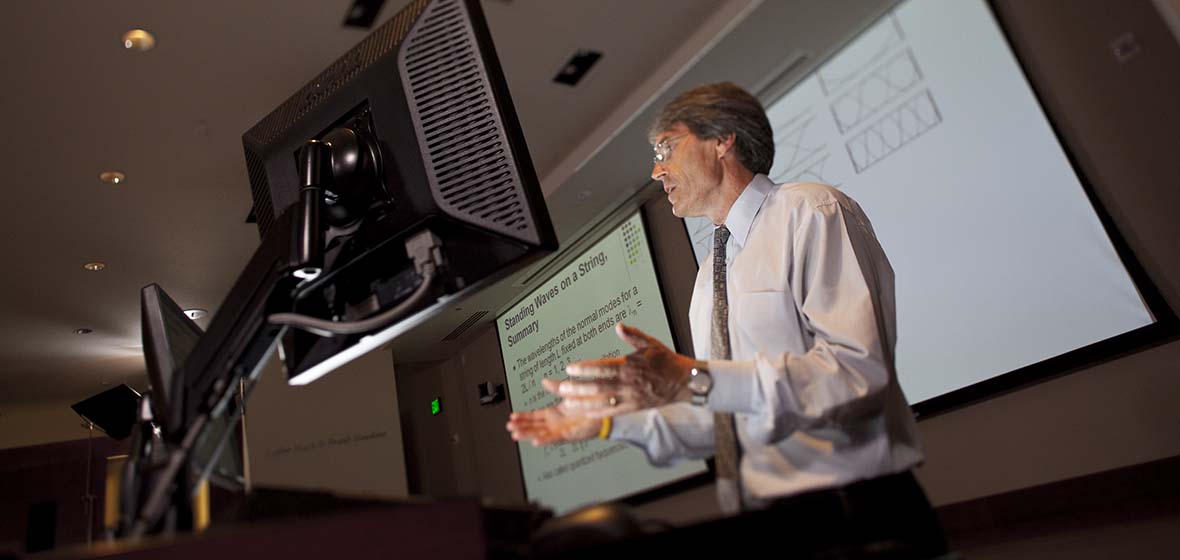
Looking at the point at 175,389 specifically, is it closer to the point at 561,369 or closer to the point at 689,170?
the point at 689,170

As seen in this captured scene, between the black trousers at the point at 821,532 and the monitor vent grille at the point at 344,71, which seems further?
the monitor vent grille at the point at 344,71

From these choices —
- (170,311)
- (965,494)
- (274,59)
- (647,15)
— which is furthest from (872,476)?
(274,59)

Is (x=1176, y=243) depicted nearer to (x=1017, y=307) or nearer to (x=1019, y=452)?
(x=1017, y=307)

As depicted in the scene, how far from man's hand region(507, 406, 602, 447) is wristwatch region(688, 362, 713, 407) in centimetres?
19

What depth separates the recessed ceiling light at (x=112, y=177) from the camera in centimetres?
379

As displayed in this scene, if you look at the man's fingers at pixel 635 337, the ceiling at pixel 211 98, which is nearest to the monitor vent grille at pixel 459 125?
the man's fingers at pixel 635 337

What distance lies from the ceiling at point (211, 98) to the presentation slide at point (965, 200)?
1.17ft

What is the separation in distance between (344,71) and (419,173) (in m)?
0.25

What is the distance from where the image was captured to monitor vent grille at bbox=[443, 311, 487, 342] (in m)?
3.46

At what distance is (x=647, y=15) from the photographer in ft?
11.0

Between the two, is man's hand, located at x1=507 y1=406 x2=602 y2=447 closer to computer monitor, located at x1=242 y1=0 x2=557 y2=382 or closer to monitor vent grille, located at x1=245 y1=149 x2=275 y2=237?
computer monitor, located at x1=242 y1=0 x2=557 y2=382

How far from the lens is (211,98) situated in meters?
3.40

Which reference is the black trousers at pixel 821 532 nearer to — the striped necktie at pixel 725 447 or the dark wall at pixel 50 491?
the striped necktie at pixel 725 447

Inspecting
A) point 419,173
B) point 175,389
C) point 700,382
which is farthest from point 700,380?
point 175,389
